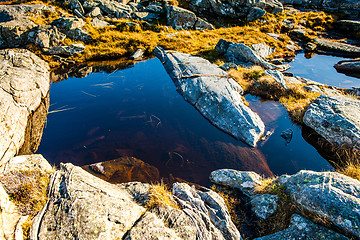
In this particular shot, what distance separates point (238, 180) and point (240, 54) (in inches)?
655

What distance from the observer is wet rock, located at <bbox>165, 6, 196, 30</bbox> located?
94.2ft

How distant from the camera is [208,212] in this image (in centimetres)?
602

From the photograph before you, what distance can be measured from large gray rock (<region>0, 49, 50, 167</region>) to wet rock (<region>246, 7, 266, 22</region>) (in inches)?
1278

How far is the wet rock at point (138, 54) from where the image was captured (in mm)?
21314

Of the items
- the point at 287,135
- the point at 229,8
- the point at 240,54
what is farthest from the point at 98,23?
the point at 287,135

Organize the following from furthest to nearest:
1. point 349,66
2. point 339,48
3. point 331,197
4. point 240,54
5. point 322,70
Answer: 1. point 339,48
2. point 322,70
3. point 240,54
4. point 349,66
5. point 331,197

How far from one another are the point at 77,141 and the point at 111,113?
3.03 meters

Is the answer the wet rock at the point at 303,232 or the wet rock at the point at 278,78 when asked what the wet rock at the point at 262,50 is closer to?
the wet rock at the point at 278,78

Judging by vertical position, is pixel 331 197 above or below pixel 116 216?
above

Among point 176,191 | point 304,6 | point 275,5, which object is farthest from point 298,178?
point 304,6

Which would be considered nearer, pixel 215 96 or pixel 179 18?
pixel 215 96

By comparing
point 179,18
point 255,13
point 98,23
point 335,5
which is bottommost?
point 98,23

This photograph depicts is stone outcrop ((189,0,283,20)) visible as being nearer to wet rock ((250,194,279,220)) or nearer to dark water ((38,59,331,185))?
dark water ((38,59,331,185))

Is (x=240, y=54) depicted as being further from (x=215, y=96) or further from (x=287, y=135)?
(x=287, y=135)
